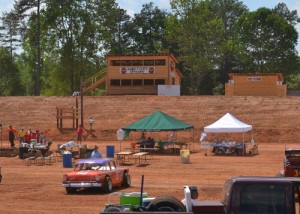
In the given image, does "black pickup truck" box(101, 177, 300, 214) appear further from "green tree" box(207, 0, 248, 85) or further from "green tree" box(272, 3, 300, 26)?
"green tree" box(272, 3, 300, 26)

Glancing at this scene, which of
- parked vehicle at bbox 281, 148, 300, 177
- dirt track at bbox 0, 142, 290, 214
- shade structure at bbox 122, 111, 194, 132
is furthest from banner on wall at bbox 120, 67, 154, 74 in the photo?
parked vehicle at bbox 281, 148, 300, 177

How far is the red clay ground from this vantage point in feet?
65.1

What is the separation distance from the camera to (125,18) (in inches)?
4016

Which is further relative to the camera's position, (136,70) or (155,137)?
(136,70)

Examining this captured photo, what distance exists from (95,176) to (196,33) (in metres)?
59.9

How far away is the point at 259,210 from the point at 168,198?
1766 millimetres

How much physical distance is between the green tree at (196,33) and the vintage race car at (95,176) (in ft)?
189

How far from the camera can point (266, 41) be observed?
9156 cm

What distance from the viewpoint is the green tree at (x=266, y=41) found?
3570 inches

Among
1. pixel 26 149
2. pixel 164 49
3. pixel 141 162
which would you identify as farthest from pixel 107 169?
pixel 164 49

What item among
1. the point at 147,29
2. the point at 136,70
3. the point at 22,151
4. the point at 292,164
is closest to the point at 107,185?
the point at 292,164

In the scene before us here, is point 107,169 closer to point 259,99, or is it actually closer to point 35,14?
point 259,99

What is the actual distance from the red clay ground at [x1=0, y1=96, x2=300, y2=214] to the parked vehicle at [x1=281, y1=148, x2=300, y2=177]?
206 centimetres

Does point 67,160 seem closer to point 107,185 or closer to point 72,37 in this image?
point 107,185
